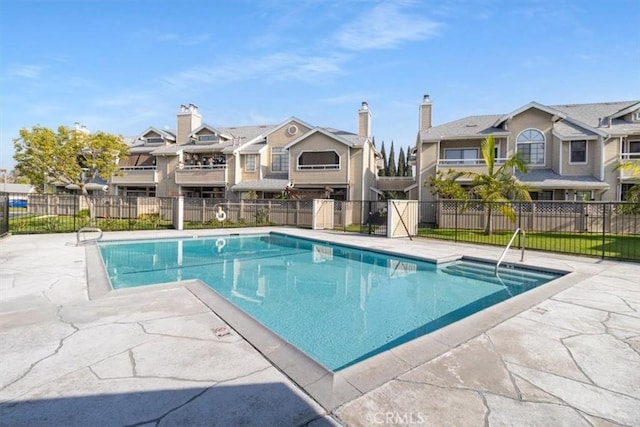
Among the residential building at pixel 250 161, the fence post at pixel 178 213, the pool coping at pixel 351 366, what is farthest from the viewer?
the residential building at pixel 250 161

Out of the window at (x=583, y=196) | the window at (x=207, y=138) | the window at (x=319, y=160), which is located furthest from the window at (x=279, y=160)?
the window at (x=583, y=196)

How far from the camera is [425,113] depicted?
89.6 feet

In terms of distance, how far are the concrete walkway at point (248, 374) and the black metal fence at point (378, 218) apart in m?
11.3

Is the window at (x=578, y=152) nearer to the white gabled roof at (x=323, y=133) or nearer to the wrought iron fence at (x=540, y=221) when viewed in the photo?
the wrought iron fence at (x=540, y=221)

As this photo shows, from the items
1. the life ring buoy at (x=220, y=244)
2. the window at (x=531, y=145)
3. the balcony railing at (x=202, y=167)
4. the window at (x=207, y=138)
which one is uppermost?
the window at (x=207, y=138)

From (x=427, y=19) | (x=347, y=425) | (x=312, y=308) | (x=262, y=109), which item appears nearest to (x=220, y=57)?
(x=427, y=19)

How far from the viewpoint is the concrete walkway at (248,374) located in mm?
2576

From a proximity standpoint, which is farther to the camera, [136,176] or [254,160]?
[136,176]

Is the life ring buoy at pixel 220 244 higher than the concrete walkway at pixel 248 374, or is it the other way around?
the concrete walkway at pixel 248 374

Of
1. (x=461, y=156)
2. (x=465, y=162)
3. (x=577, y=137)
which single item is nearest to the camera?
(x=577, y=137)

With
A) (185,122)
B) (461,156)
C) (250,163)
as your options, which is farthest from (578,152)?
(185,122)

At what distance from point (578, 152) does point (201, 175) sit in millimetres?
28279

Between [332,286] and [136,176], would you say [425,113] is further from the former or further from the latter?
[136,176]

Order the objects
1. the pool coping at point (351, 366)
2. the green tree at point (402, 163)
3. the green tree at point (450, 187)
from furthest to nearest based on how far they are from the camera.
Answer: the green tree at point (402, 163) → the green tree at point (450, 187) → the pool coping at point (351, 366)
